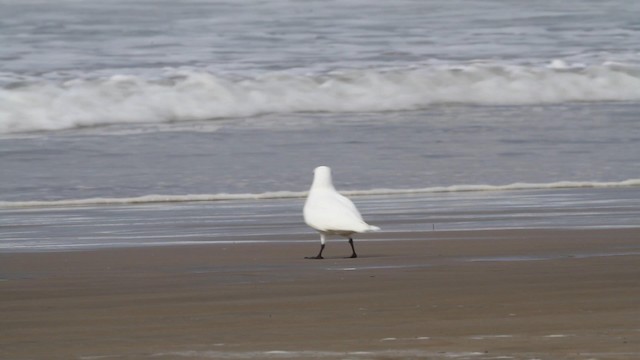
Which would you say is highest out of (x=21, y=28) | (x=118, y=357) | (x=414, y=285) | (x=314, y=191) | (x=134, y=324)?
(x=21, y=28)

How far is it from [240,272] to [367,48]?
53.5 ft

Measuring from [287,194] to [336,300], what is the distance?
568 centimetres

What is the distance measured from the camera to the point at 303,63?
70.7 feet

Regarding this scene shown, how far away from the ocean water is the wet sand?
6.95ft

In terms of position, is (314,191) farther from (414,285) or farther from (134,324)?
(134,324)

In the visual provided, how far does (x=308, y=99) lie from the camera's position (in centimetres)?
1884

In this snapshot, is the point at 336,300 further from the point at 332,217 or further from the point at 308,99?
the point at 308,99

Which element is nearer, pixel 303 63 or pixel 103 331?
pixel 103 331

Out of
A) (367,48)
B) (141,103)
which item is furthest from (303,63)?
(141,103)

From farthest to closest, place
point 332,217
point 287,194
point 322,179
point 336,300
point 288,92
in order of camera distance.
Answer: point 288,92 → point 287,194 → point 322,179 → point 332,217 → point 336,300

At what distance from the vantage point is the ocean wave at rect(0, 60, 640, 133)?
17.8 m

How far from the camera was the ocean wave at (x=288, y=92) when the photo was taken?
701 inches

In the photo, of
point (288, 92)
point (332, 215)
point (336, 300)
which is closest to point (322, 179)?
point (332, 215)

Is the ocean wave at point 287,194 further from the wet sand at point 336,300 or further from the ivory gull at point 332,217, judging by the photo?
the ivory gull at point 332,217
